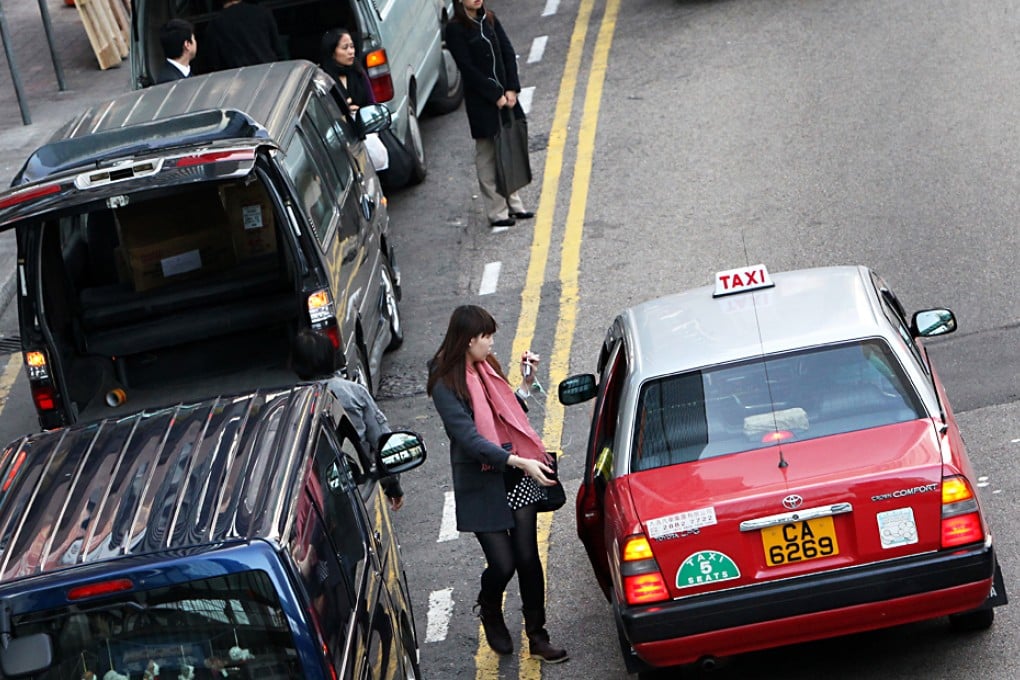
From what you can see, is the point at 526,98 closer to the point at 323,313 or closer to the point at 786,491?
the point at 323,313

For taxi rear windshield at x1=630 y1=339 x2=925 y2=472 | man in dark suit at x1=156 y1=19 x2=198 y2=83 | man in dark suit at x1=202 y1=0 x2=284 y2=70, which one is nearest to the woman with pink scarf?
taxi rear windshield at x1=630 y1=339 x2=925 y2=472

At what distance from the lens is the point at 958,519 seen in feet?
21.1

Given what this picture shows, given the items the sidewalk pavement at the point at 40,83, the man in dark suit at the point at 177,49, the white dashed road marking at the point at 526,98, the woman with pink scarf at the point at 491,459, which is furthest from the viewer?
the sidewalk pavement at the point at 40,83

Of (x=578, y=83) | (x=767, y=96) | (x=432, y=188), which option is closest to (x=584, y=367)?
(x=432, y=188)

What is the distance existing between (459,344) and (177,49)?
634 centimetres

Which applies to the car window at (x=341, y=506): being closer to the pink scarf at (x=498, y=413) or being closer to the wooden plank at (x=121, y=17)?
the pink scarf at (x=498, y=413)

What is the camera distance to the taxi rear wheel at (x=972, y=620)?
7.07m

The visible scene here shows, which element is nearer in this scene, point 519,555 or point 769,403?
point 769,403

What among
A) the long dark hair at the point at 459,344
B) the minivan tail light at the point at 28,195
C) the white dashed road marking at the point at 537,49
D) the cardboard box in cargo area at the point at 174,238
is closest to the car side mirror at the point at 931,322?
the long dark hair at the point at 459,344

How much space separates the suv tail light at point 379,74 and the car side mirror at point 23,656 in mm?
8923

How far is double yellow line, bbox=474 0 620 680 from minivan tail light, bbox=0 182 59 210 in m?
3.08

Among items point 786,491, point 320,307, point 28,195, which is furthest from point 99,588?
point 320,307

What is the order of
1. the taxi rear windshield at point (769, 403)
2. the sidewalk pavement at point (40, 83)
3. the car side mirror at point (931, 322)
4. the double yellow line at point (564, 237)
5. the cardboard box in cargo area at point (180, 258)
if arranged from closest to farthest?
1. the taxi rear windshield at point (769, 403)
2. the car side mirror at point (931, 322)
3. the double yellow line at point (564, 237)
4. the cardboard box in cargo area at point (180, 258)
5. the sidewalk pavement at point (40, 83)

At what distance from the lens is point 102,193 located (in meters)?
8.39
